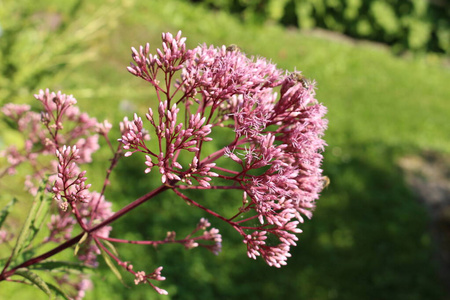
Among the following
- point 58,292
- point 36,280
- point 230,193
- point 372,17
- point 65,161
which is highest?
point 65,161

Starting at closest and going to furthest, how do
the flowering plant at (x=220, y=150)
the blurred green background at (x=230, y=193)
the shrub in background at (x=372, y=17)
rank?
1. the flowering plant at (x=220, y=150)
2. the blurred green background at (x=230, y=193)
3. the shrub in background at (x=372, y=17)

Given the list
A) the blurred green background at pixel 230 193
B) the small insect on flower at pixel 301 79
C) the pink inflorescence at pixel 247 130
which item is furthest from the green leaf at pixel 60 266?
the small insect on flower at pixel 301 79

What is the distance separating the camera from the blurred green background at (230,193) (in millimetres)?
4746

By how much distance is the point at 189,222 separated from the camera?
554 centimetres

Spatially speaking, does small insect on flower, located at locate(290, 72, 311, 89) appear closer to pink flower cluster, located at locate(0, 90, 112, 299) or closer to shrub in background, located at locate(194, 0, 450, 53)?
pink flower cluster, located at locate(0, 90, 112, 299)

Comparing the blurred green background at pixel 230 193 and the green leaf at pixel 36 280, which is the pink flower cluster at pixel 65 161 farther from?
the blurred green background at pixel 230 193

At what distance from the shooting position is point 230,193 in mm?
6176

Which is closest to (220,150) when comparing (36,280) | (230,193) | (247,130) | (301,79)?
(247,130)

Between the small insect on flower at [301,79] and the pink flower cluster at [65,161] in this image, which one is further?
the small insect on flower at [301,79]

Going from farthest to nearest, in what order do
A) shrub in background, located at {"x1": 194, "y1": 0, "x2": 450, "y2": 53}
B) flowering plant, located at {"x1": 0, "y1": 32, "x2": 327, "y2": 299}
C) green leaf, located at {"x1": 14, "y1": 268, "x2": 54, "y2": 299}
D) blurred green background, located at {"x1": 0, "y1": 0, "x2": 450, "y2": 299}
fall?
shrub in background, located at {"x1": 194, "y1": 0, "x2": 450, "y2": 53}, blurred green background, located at {"x1": 0, "y1": 0, "x2": 450, "y2": 299}, flowering plant, located at {"x1": 0, "y1": 32, "x2": 327, "y2": 299}, green leaf, located at {"x1": 14, "y1": 268, "x2": 54, "y2": 299}

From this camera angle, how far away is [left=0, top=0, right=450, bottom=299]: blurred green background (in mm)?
4746

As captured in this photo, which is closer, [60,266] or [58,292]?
[58,292]

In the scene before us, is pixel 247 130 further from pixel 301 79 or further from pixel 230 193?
pixel 230 193

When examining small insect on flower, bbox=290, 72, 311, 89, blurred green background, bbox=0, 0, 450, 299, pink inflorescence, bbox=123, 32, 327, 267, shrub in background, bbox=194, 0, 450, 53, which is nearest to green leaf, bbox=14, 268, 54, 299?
pink inflorescence, bbox=123, 32, 327, 267
